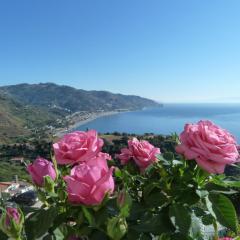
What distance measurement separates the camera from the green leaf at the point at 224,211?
0.86 m

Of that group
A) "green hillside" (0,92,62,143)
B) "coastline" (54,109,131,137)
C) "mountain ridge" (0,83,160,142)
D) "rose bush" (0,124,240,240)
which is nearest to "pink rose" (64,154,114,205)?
"rose bush" (0,124,240,240)

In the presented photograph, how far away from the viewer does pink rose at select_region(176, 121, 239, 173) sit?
0.86 metres

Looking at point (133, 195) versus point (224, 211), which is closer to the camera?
point (224, 211)

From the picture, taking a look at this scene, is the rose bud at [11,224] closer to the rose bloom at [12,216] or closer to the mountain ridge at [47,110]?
Answer: the rose bloom at [12,216]

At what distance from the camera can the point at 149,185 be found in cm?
97

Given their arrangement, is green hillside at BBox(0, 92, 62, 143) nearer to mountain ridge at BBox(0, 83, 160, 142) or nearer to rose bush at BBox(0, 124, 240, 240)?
mountain ridge at BBox(0, 83, 160, 142)

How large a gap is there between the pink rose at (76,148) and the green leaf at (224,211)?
0.99 ft

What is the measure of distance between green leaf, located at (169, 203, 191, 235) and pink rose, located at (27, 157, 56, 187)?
0.30 meters

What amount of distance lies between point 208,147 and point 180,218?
167 millimetres

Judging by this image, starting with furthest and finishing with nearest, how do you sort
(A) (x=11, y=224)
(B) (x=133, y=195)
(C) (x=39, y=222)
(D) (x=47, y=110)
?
(D) (x=47, y=110) → (B) (x=133, y=195) → (C) (x=39, y=222) → (A) (x=11, y=224)

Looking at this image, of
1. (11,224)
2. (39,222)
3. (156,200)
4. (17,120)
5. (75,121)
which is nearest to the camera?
(11,224)

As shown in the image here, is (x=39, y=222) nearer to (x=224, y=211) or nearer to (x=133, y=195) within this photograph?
(x=133, y=195)

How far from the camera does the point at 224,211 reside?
0.88 metres

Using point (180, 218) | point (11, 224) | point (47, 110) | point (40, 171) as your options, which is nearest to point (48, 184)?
point (40, 171)
